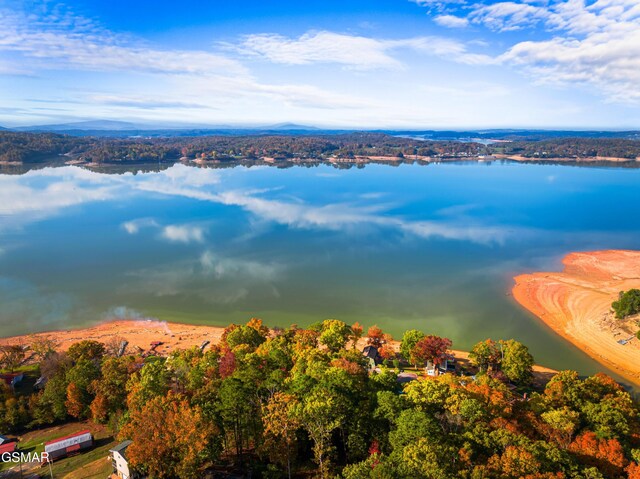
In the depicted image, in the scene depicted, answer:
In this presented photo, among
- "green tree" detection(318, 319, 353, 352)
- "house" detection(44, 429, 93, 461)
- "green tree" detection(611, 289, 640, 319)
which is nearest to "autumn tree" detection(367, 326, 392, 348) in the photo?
"green tree" detection(318, 319, 353, 352)

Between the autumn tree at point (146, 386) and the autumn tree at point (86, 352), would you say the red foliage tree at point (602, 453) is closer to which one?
the autumn tree at point (146, 386)

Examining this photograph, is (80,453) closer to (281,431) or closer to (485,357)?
(281,431)

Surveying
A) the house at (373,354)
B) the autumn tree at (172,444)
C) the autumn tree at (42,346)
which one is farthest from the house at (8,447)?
the house at (373,354)

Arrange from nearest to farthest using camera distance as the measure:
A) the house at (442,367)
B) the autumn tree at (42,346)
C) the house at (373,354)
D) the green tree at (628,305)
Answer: the house at (442,367), the house at (373,354), the autumn tree at (42,346), the green tree at (628,305)

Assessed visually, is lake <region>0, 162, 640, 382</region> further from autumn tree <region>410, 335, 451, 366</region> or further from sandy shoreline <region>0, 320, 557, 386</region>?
autumn tree <region>410, 335, 451, 366</region>

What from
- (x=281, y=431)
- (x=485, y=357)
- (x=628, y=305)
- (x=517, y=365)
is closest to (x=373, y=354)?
(x=485, y=357)
